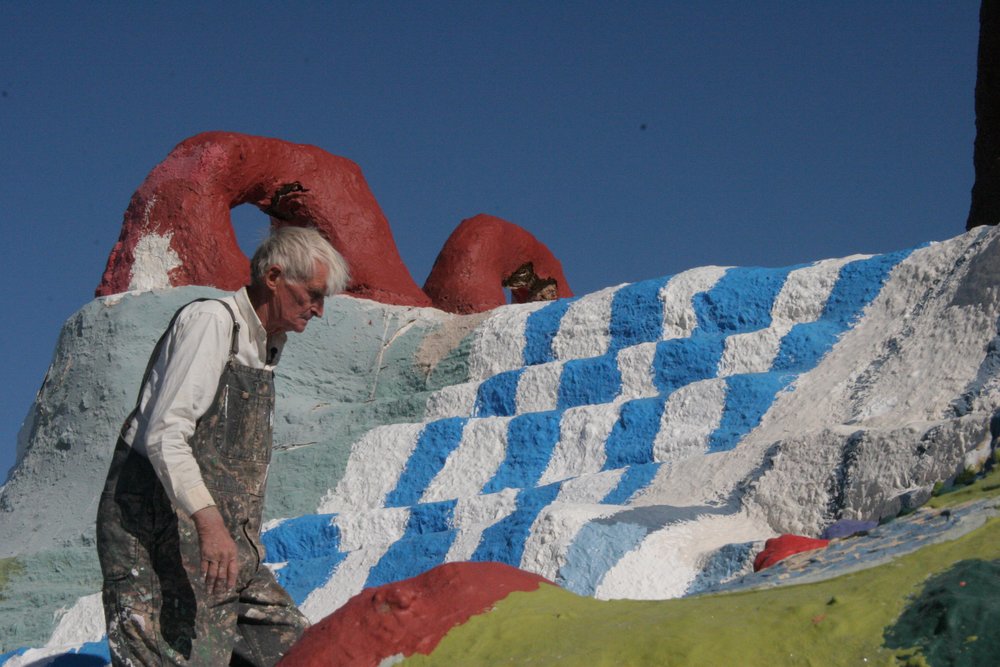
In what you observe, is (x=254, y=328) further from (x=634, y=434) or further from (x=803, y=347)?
(x=803, y=347)

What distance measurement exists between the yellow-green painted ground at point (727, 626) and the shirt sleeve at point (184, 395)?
0.52 m

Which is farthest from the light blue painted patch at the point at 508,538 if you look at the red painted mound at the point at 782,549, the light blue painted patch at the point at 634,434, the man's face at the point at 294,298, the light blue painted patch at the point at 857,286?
the light blue painted patch at the point at 857,286

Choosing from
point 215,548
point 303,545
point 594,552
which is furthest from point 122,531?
point 303,545

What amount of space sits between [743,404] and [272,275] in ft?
9.05

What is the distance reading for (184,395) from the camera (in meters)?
2.19

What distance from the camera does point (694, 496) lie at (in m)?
4.18

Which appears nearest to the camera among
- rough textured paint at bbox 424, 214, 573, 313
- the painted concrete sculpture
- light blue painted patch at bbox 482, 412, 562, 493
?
light blue painted patch at bbox 482, 412, 562, 493

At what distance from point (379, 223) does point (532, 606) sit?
634 centimetres

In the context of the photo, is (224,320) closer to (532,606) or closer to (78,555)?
(532,606)

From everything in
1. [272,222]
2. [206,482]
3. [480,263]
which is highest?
[272,222]

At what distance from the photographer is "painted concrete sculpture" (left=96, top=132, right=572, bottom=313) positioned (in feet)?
23.3

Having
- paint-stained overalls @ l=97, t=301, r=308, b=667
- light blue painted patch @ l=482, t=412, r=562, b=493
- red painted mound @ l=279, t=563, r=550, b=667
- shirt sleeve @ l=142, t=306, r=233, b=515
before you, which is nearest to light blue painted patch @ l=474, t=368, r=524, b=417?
light blue painted patch @ l=482, t=412, r=562, b=493

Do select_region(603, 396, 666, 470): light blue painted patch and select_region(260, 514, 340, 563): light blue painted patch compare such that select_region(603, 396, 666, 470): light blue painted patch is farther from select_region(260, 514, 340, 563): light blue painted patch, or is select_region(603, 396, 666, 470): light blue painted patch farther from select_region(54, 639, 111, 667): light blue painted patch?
select_region(54, 639, 111, 667): light blue painted patch

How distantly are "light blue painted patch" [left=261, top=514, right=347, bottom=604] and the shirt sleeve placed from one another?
2.14 metres
